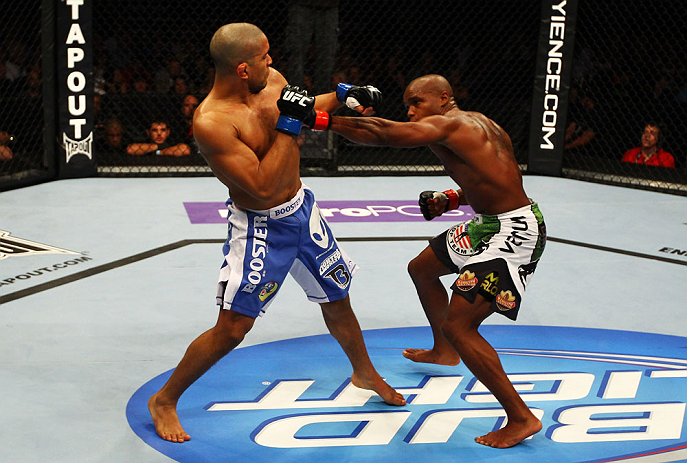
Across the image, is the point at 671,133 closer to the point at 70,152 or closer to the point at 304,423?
the point at 70,152

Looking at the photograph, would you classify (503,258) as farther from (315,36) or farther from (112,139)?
(112,139)

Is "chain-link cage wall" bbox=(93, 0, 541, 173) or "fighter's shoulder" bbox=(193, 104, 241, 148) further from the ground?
"fighter's shoulder" bbox=(193, 104, 241, 148)

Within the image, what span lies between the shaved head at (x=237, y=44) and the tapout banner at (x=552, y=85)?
5430 millimetres

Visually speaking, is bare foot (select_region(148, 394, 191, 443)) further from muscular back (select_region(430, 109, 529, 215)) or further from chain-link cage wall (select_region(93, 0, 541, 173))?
chain-link cage wall (select_region(93, 0, 541, 173))

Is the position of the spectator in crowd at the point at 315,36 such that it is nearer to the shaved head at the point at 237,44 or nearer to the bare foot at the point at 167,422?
the shaved head at the point at 237,44

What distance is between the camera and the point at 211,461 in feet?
8.44

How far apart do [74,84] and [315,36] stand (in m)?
2.01

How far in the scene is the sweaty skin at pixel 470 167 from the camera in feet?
8.85

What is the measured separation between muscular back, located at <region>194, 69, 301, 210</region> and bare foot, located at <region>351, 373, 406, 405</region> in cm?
75

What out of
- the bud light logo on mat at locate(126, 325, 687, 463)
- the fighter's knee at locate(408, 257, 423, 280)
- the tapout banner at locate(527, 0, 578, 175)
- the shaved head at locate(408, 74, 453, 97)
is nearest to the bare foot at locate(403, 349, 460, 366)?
the bud light logo on mat at locate(126, 325, 687, 463)

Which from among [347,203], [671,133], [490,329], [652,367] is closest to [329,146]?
[347,203]

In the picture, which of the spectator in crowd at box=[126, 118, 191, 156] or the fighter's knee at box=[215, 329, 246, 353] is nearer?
the fighter's knee at box=[215, 329, 246, 353]

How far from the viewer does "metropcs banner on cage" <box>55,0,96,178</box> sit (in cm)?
682

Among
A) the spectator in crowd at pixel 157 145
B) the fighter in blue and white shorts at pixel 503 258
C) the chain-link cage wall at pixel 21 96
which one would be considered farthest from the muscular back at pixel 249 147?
the spectator in crowd at pixel 157 145
